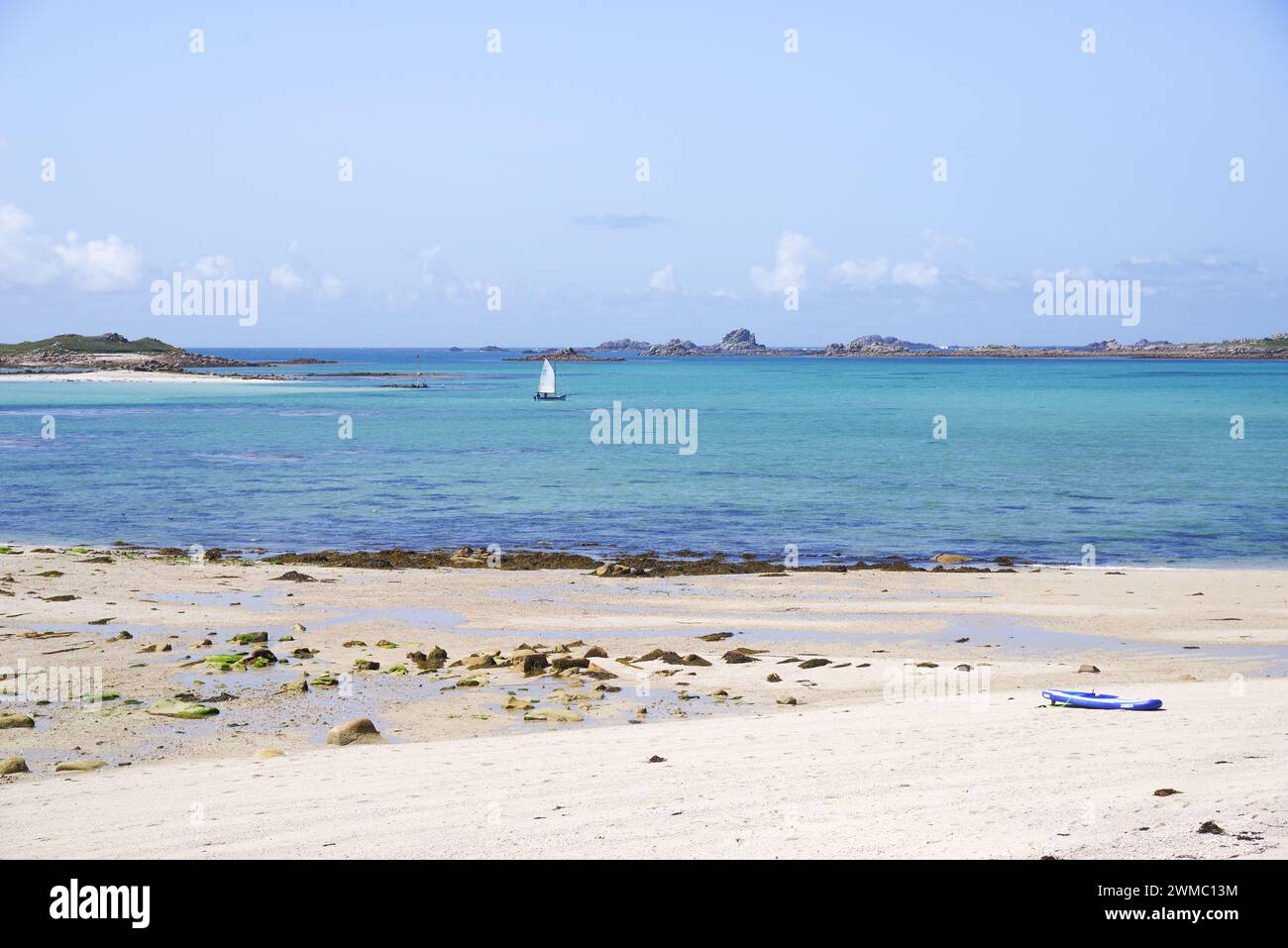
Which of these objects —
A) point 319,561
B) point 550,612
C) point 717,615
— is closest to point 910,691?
point 717,615

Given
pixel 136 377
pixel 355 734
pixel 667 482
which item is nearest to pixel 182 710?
pixel 355 734

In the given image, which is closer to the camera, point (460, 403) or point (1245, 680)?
point (1245, 680)

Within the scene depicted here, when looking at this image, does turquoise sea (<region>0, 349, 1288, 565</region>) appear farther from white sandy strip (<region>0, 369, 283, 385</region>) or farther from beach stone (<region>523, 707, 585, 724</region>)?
white sandy strip (<region>0, 369, 283, 385</region>)

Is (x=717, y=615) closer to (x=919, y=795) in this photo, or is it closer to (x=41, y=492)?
(x=919, y=795)

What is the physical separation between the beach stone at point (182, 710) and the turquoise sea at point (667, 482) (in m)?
16.9

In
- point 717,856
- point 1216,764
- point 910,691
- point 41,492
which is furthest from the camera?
point 41,492

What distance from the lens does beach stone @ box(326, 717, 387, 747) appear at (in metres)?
13.2

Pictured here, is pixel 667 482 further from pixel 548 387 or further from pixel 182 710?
pixel 548 387

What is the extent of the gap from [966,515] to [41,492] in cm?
3273

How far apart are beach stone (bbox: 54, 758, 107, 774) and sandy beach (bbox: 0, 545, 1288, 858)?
0.51 ft

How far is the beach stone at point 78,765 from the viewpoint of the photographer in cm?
1213

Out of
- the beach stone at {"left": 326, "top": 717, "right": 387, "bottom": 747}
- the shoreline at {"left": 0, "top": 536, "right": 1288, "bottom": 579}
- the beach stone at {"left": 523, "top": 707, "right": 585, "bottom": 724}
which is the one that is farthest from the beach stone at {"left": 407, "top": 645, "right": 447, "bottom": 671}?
the shoreline at {"left": 0, "top": 536, "right": 1288, "bottom": 579}

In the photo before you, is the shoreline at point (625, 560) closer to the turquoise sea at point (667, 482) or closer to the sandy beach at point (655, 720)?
the turquoise sea at point (667, 482)

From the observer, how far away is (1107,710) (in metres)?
14.0
